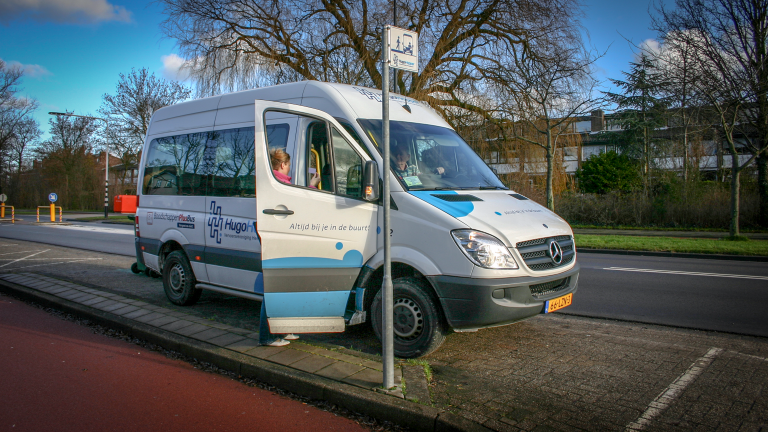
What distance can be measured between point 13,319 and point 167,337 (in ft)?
8.99

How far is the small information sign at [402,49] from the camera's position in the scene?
3.71 metres

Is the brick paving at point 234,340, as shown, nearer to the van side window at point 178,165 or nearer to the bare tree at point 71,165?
the van side window at point 178,165

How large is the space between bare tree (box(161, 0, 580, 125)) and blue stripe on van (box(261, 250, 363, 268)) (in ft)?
42.1

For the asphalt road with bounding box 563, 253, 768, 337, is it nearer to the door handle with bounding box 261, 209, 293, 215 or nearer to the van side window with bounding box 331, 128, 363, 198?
the van side window with bounding box 331, 128, 363, 198

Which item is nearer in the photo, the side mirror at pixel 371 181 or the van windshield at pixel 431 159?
the side mirror at pixel 371 181

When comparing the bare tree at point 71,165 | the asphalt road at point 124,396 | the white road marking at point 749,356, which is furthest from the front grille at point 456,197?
the bare tree at point 71,165

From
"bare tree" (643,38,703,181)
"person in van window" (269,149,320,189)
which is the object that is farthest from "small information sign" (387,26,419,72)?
"bare tree" (643,38,703,181)

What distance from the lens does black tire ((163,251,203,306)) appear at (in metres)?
6.55

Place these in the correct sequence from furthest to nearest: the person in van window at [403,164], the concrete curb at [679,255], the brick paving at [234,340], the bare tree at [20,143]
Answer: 1. the bare tree at [20,143]
2. the concrete curb at [679,255]
3. the person in van window at [403,164]
4. the brick paving at [234,340]

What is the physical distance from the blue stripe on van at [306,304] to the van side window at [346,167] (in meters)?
0.96

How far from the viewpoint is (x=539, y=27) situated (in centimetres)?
1681

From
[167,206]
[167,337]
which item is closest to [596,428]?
[167,337]

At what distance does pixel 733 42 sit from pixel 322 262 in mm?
15856

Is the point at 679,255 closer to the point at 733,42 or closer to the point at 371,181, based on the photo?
the point at 733,42
